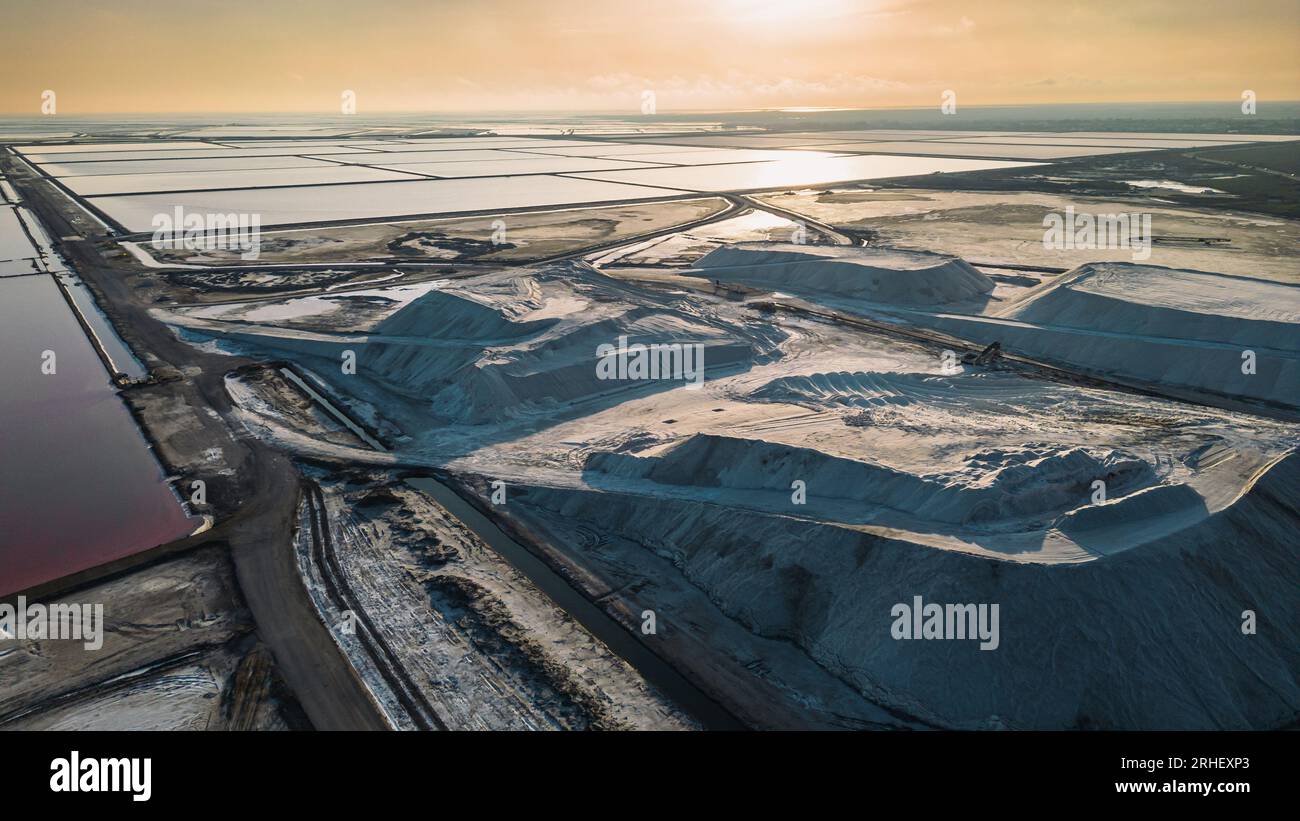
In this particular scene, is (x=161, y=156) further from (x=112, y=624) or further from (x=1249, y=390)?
(x=1249, y=390)

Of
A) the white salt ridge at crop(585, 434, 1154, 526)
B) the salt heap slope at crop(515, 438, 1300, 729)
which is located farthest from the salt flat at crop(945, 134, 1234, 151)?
the salt heap slope at crop(515, 438, 1300, 729)

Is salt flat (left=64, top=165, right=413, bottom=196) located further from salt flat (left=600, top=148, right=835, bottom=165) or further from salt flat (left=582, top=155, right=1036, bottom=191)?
salt flat (left=600, top=148, right=835, bottom=165)

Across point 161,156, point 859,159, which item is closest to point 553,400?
point 859,159

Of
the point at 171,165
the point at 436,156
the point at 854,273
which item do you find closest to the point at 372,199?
the point at 171,165

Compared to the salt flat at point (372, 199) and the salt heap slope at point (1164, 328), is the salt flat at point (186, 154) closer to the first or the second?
the salt flat at point (372, 199)

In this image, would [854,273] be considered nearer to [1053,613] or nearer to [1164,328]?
[1164,328]
